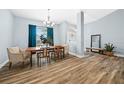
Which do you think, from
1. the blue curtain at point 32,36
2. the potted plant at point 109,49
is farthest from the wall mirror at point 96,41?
the blue curtain at point 32,36

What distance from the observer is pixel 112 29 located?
25.2 feet

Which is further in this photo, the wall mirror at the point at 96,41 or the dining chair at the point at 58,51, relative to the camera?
the wall mirror at the point at 96,41

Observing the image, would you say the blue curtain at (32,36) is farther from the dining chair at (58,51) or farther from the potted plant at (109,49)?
the potted plant at (109,49)

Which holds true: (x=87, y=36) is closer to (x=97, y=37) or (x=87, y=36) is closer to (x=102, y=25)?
(x=97, y=37)

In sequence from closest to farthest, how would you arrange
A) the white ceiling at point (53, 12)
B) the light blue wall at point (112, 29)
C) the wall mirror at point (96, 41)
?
the white ceiling at point (53, 12), the light blue wall at point (112, 29), the wall mirror at point (96, 41)

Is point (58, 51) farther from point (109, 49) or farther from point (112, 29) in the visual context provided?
point (112, 29)

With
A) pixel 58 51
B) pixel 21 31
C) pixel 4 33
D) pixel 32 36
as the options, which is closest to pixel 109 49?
pixel 58 51

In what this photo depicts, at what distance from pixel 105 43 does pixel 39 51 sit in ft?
17.4

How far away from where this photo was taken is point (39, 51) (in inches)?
202

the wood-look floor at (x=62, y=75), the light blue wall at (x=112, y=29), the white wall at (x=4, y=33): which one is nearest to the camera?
the wood-look floor at (x=62, y=75)

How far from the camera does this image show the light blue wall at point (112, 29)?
7110 mm

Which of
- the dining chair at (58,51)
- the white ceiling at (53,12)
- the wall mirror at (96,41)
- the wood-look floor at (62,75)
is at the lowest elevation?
the wood-look floor at (62,75)

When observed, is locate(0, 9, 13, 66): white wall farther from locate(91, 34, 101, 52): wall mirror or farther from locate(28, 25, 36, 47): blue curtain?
locate(91, 34, 101, 52): wall mirror
